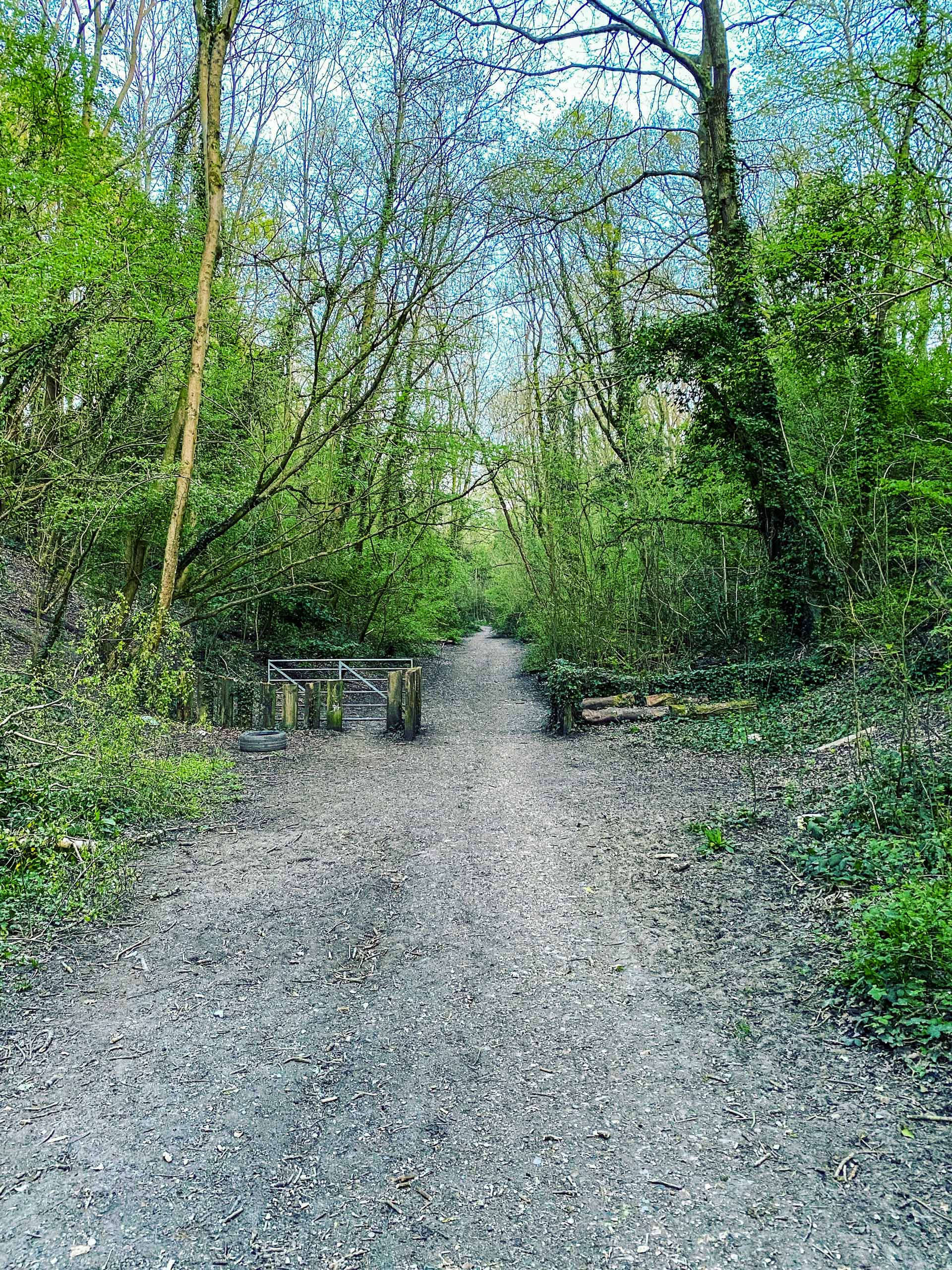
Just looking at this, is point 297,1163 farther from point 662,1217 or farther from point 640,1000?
point 640,1000

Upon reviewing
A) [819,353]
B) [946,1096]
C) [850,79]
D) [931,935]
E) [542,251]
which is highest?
[542,251]

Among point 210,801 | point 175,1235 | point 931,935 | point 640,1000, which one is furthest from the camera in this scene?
point 210,801

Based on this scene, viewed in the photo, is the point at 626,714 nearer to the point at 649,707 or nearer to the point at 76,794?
the point at 649,707

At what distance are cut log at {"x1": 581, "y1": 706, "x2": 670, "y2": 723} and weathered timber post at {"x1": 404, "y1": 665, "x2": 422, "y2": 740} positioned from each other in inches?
90.5

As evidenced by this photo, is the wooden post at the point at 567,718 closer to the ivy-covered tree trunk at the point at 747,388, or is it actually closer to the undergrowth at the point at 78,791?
the ivy-covered tree trunk at the point at 747,388

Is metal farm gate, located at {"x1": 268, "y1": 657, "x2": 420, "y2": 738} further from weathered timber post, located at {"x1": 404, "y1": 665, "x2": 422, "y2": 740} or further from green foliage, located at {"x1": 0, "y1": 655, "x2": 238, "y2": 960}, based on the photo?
green foliage, located at {"x1": 0, "y1": 655, "x2": 238, "y2": 960}

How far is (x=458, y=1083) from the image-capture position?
262cm

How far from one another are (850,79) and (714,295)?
4.07 m

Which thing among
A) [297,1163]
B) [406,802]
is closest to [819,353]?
[406,802]

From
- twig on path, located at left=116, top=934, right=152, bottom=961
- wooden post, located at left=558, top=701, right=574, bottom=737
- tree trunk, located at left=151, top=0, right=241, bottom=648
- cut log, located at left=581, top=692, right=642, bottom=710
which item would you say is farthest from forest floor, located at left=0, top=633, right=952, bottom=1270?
cut log, located at left=581, top=692, right=642, bottom=710

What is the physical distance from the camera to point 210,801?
20.4 ft

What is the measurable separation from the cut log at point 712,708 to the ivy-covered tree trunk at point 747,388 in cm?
160

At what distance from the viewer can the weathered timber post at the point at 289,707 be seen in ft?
30.2

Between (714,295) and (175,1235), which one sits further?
(714,295)
